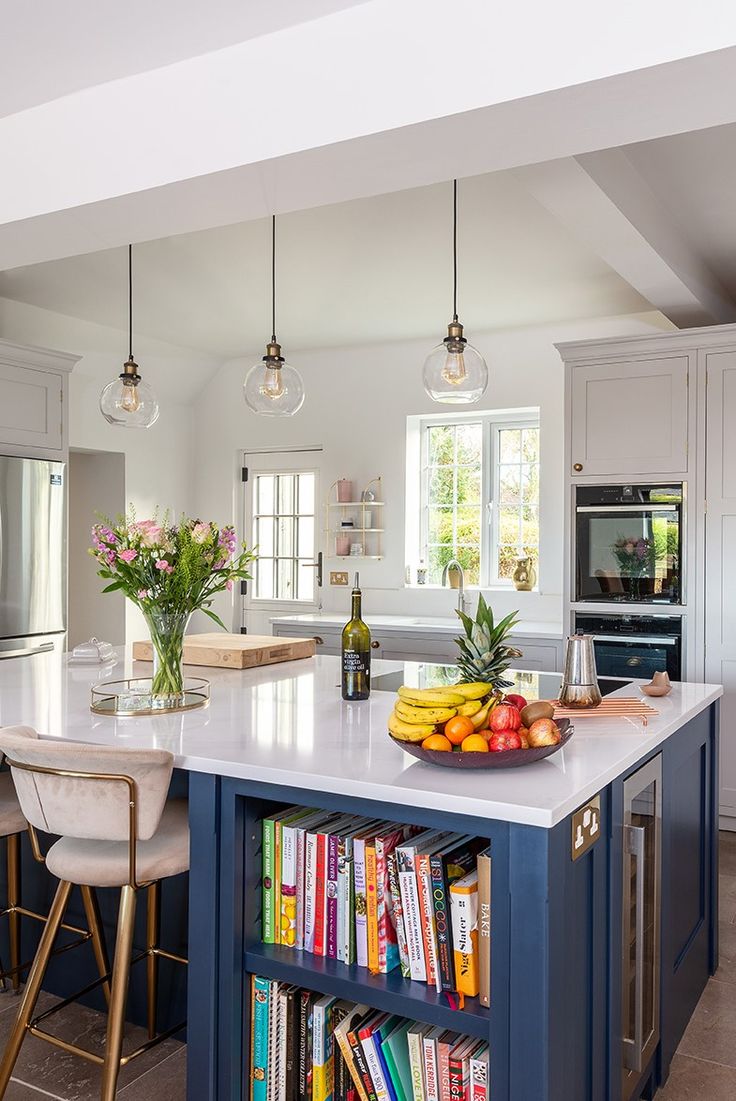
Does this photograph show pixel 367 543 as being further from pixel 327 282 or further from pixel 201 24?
pixel 201 24

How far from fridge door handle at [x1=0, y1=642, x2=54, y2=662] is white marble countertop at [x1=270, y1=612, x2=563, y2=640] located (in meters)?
1.43

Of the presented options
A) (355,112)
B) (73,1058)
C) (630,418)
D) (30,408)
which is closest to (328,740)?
(73,1058)

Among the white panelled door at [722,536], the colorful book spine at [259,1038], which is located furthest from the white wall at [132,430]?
the colorful book spine at [259,1038]

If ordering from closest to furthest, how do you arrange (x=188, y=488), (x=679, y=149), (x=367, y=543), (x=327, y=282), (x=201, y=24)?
(x=201, y=24) → (x=679, y=149) → (x=327, y=282) → (x=367, y=543) → (x=188, y=488)

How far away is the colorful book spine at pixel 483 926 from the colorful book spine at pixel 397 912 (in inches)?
6.1

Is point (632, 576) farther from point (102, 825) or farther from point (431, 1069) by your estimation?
point (102, 825)

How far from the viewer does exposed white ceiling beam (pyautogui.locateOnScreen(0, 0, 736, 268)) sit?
179 centimetres

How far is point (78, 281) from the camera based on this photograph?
4605 millimetres

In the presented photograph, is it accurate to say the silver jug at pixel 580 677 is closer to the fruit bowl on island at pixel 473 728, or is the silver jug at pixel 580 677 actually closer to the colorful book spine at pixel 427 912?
the fruit bowl on island at pixel 473 728

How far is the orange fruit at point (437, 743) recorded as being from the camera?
1.73 meters

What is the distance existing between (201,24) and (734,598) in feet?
10.7

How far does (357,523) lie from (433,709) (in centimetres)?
420

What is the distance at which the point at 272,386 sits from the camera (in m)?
3.22

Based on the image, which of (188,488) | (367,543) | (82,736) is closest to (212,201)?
(82,736)
